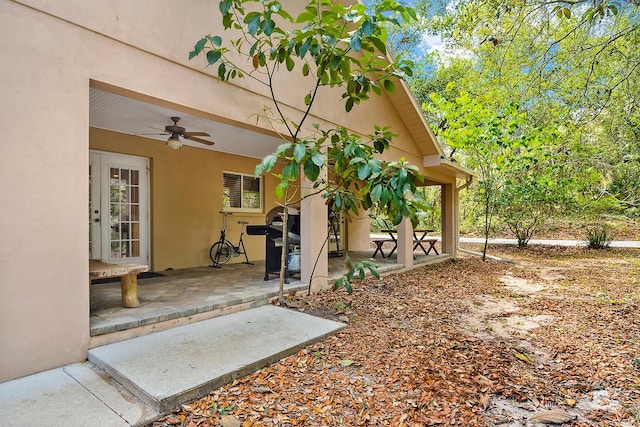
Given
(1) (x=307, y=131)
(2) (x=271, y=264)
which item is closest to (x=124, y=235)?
(2) (x=271, y=264)

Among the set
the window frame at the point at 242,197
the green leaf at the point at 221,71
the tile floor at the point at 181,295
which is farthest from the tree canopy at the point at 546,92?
the window frame at the point at 242,197

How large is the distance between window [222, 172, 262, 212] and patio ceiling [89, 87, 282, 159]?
2.54 ft

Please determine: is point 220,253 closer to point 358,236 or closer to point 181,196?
point 181,196

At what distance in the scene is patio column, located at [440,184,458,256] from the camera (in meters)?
10.3

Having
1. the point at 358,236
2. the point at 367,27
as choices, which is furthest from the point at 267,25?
the point at 358,236

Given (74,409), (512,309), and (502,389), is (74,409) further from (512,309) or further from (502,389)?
(512,309)

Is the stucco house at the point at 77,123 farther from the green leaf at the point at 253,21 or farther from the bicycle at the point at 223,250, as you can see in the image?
the bicycle at the point at 223,250

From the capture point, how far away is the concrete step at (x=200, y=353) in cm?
229

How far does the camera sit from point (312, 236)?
201 inches

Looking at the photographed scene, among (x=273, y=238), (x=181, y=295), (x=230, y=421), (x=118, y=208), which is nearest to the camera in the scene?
(x=230, y=421)

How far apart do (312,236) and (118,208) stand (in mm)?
3458

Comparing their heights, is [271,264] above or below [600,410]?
above

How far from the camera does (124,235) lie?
5.93 metres

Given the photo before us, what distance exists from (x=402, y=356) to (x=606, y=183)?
12.6 metres
